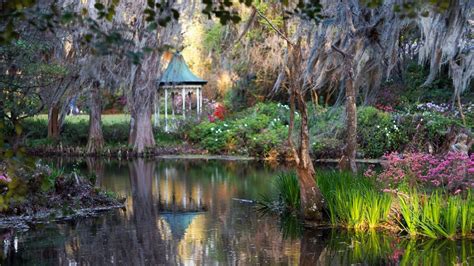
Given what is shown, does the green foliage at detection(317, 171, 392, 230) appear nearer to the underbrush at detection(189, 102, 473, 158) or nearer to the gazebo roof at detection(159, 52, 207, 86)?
the underbrush at detection(189, 102, 473, 158)

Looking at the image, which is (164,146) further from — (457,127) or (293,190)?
(293,190)

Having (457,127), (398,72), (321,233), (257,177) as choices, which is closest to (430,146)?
(457,127)

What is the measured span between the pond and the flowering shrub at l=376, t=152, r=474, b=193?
1.01 m

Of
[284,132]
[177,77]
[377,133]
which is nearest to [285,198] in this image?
[377,133]

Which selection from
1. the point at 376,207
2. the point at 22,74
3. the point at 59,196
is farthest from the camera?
the point at 59,196

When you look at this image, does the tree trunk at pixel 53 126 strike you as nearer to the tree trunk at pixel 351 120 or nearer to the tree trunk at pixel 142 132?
the tree trunk at pixel 142 132

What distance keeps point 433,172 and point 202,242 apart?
3414 millimetres

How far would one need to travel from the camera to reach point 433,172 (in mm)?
10141

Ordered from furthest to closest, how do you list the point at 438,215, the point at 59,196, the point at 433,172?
1. the point at 59,196
2. the point at 433,172
3. the point at 438,215

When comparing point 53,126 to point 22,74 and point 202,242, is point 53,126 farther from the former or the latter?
point 202,242

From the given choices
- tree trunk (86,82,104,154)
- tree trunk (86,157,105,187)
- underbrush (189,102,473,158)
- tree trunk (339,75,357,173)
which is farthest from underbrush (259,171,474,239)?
tree trunk (86,82,104,154)

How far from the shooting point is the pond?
8.75 m

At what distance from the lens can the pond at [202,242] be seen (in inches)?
344

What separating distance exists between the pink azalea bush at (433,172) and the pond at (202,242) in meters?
1.01
